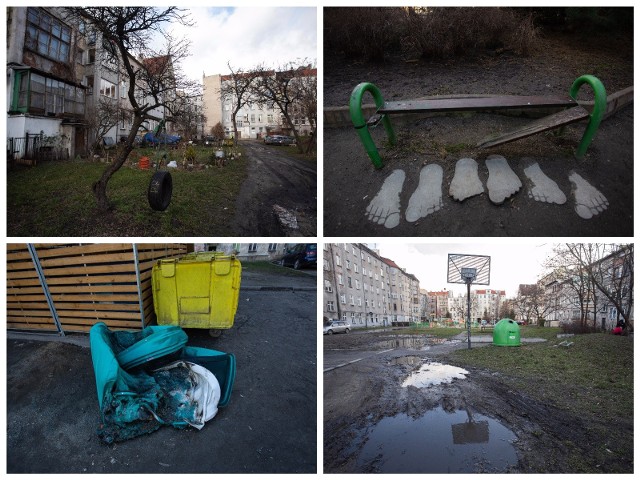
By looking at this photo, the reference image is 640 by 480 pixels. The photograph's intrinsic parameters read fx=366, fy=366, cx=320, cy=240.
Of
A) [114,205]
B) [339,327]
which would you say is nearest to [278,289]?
[339,327]

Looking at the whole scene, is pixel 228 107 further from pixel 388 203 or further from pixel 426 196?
pixel 426 196

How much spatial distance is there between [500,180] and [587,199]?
0.72 meters

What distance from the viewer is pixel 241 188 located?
801cm

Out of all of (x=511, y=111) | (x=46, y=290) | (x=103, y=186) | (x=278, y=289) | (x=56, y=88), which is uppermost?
(x=56, y=88)

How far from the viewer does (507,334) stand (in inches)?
264

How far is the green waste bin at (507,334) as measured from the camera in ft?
21.9

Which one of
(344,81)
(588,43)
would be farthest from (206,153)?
(588,43)

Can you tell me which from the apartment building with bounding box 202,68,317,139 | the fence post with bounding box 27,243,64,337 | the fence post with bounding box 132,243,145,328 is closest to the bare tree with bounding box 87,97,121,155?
the apartment building with bounding box 202,68,317,139

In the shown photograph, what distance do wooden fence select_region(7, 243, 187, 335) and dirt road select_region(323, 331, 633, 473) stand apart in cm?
219

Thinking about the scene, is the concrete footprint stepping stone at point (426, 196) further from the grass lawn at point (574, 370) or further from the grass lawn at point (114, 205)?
the grass lawn at point (114, 205)

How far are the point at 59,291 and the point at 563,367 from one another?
6.05 metres

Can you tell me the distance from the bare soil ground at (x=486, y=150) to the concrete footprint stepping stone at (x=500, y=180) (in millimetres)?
58

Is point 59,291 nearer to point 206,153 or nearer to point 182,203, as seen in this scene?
point 182,203

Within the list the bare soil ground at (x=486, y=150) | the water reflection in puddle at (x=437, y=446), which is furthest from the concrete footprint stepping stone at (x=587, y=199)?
the water reflection in puddle at (x=437, y=446)
